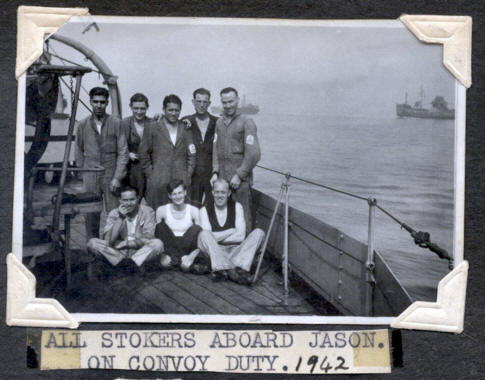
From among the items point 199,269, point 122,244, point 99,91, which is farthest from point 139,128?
point 199,269

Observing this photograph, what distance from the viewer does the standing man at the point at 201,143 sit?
5.41ft

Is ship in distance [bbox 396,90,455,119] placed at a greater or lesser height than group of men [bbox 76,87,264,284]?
greater

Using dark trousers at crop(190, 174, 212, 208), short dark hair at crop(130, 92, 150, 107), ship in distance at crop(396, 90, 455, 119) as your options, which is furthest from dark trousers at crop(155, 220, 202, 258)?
ship in distance at crop(396, 90, 455, 119)

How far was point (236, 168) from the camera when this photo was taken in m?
1.65

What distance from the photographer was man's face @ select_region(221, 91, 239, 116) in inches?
64.2

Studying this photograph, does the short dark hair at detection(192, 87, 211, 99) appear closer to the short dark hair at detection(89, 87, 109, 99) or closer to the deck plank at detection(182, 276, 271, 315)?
the short dark hair at detection(89, 87, 109, 99)

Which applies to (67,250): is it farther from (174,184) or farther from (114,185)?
(174,184)

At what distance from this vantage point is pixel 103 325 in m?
1.61

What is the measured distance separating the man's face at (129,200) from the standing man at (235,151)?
272 mm

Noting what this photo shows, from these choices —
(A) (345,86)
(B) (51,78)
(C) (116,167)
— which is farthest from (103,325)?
(A) (345,86)

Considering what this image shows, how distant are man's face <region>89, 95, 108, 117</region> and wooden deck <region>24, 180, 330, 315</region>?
0.30 meters
